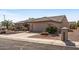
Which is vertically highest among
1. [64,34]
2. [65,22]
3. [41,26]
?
[65,22]

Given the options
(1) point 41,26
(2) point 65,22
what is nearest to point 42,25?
(1) point 41,26

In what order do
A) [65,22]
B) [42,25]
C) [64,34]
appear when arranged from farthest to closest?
[42,25] → [64,34] → [65,22]

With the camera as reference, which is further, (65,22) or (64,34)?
(64,34)

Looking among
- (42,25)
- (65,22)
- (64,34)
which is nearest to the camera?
(65,22)

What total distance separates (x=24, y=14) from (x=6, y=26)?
14.7 ft

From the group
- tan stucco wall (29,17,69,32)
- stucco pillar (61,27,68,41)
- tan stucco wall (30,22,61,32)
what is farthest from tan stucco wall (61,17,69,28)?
tan stucco wall (30,22,61,32)

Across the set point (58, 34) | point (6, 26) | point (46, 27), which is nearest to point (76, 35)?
point (58, 34)

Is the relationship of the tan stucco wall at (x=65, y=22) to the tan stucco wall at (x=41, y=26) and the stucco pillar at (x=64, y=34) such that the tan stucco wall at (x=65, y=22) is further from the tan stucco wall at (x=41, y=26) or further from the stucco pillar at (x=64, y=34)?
the tan stucco wall at (x=41, y=26)

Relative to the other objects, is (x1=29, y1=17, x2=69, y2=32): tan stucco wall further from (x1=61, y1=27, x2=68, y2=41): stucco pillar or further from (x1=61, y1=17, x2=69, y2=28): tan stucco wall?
(x1=61, y1=27, x2=68, y2=41): stucco pillar

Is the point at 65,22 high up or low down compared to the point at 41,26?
up

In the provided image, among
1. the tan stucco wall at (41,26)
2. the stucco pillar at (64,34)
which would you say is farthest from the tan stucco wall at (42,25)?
the stucco pillar at (64,34)

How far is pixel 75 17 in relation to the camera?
11.8 m

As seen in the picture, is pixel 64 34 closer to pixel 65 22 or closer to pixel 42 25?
pixel 65 22
